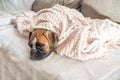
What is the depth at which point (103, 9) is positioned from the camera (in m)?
1.35

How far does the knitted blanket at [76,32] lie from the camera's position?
0.94 meters

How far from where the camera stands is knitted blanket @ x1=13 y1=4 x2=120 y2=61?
3.09 ft

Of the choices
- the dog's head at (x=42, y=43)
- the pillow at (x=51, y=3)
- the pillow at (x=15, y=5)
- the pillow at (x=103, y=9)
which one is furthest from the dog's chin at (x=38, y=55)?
the pillow at (x=15, y=5)

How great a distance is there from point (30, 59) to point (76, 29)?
0.30 metres

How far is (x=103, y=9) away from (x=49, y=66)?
0.69 meters

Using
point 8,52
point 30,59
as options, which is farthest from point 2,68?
point 30,59

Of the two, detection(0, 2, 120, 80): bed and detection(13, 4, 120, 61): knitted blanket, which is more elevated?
detection(13, 4, 120, 61): knitted blanket

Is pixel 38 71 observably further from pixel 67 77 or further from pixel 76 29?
pixel 76 29

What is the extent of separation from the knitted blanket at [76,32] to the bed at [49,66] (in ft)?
0.13

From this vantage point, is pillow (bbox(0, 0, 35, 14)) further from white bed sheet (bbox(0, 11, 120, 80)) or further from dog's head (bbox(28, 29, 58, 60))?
dog's head (bbox(28, 29, 58, 60))

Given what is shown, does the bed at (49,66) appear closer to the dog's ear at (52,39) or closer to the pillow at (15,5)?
the dog's ear at (52,39)

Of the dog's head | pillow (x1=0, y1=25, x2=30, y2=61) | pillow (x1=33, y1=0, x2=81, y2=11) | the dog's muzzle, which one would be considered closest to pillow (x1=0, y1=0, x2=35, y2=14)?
pillow (x1=33, y1=0, x2=81, y2=11)

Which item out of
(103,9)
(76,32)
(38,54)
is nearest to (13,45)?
(38,54)

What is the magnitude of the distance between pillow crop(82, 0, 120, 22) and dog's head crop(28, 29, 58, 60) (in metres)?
0.49
